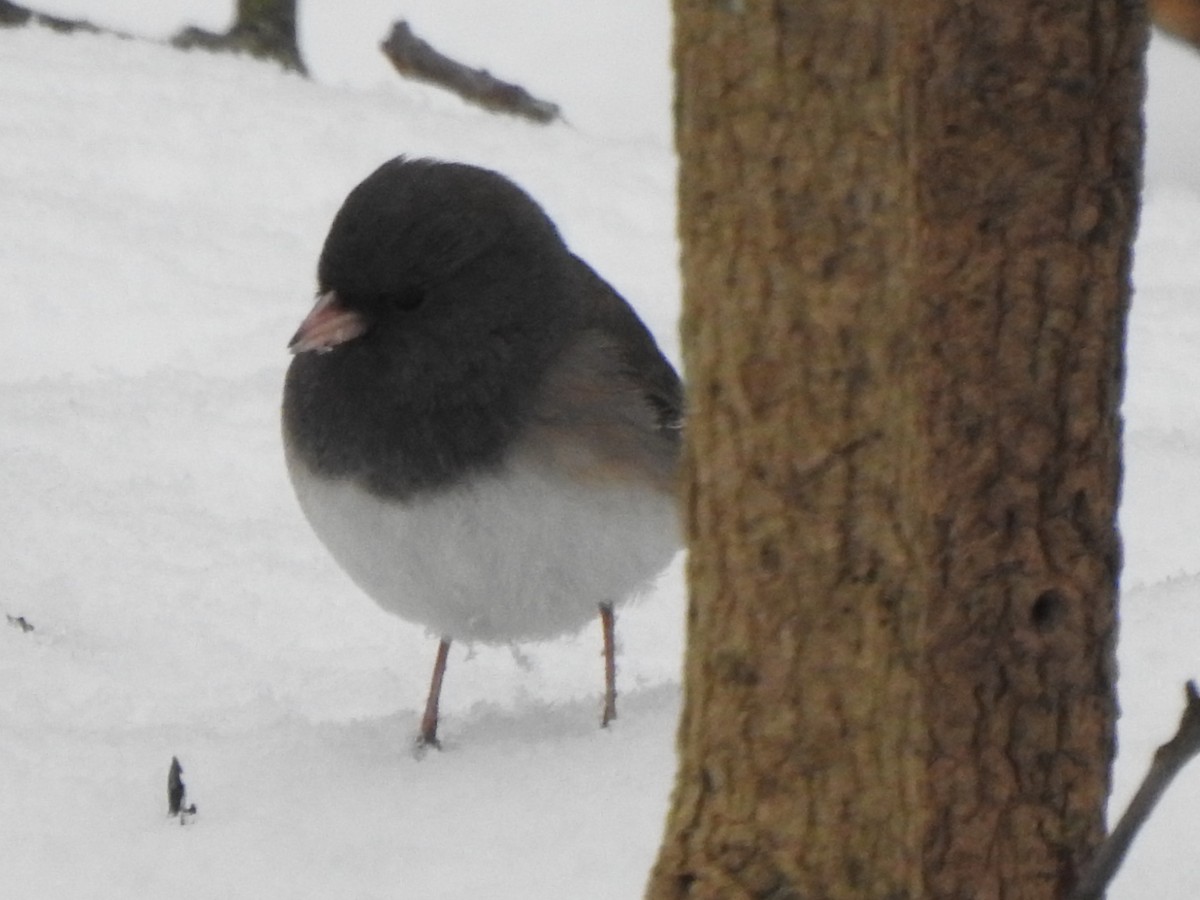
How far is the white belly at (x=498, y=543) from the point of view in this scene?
279 cm

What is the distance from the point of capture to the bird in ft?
9.18

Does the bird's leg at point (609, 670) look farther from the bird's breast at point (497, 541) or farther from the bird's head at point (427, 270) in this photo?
the bird's head at point (427, 270)

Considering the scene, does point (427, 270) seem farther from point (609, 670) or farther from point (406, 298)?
point (609, 670)

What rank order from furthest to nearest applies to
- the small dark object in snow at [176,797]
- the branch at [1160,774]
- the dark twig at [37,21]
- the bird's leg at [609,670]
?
the dark twig at [37,21] < the bird's leg at [609,670] < the small dark object in snow at [176,797] < the branch at [1160,774]

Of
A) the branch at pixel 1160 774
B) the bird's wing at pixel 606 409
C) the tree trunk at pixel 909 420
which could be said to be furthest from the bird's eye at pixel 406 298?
the branch at pixel 1160 774

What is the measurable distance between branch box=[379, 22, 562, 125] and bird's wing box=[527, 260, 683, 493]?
3.26 meters

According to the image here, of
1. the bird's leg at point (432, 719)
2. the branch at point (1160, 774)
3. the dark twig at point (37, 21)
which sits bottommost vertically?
the bird's leg at point (432, 719)

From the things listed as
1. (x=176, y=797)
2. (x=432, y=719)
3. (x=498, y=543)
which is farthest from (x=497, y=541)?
(x=176, y=797)

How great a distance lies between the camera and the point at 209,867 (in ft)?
7.79

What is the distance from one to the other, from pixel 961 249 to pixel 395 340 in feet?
4.86

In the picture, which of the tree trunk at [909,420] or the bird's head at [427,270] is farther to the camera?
the bird's head at [427,270]

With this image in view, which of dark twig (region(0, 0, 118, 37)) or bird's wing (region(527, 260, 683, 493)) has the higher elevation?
bird's wing (region(527, 260, 683, 493))

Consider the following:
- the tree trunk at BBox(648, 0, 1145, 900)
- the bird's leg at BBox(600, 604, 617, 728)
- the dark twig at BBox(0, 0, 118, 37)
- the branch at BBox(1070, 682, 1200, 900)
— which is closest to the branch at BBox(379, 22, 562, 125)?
the dark twig at BBox(0, 0, 118, 37)

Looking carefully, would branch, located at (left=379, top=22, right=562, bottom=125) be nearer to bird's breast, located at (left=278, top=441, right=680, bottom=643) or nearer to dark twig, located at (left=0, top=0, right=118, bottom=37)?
dark twig, located at (left=0, top=0, right=118, bottom=37)
